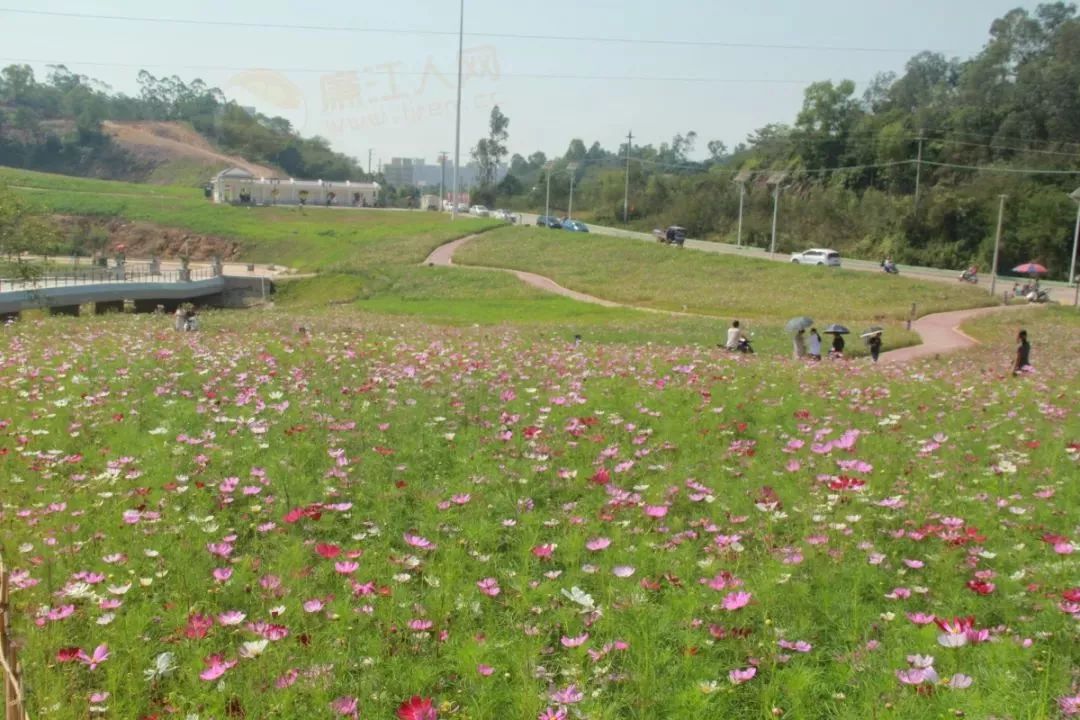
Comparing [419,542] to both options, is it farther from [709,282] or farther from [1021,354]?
[709,282]

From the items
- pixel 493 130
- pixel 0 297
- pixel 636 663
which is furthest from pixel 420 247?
pixel 493 130

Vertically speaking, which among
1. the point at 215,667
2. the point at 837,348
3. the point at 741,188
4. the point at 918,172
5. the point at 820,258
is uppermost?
the point at 918,172

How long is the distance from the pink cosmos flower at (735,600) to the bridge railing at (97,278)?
113ft

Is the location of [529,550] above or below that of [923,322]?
above

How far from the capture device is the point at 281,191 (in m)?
105

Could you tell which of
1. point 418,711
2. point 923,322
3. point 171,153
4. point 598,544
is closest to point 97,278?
point 923,322

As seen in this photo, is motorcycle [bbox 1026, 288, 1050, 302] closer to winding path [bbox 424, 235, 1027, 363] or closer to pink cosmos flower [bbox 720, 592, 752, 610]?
winding path [bbox 424, 235, 1027, 363]

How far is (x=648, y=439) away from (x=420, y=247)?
194 feet

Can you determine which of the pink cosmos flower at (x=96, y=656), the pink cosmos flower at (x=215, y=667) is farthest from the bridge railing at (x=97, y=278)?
the pink cosmos flower at (x=215, y=667)

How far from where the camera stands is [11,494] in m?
7.12

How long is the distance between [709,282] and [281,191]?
68.4 metres

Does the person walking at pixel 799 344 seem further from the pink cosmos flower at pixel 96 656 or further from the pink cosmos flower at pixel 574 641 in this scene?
the pink cosmos flower at pixel 96 656

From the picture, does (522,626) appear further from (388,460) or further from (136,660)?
(388,460)

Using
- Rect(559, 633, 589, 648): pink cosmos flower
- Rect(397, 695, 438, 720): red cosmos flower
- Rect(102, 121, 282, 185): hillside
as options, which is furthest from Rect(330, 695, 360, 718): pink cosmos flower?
Rect(102, 121, 282, 185): hillside
